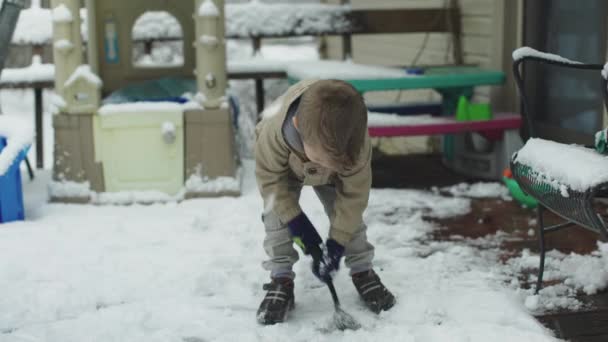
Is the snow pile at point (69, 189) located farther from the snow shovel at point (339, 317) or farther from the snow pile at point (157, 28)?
the snow shovel at point (339, 317)

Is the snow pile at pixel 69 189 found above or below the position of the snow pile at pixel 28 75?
below

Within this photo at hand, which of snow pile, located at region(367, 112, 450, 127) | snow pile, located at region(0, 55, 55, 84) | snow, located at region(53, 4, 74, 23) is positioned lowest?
snow pile, located at region(367, 112, 450, 127)

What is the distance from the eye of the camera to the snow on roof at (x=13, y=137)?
4012 millimetres

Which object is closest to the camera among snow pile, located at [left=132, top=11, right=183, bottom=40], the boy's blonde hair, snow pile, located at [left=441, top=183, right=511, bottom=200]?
the boy's blonde hair

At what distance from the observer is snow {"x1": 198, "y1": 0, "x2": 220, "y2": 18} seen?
4488mm

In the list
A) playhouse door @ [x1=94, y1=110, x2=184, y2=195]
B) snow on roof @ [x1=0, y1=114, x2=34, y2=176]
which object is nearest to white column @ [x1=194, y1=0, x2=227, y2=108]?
playhouse door @ [x1=94, y1=110, x2=184, y2=195]

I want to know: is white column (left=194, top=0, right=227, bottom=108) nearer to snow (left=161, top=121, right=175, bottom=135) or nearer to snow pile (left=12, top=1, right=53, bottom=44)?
snow (left=161, top=121, right=175, bottom=135)

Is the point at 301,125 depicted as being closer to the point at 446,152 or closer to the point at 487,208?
the point at 487,208

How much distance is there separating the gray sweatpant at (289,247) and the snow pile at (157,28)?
365 cm

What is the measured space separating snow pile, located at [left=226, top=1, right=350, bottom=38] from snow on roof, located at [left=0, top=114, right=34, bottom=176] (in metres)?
2.17

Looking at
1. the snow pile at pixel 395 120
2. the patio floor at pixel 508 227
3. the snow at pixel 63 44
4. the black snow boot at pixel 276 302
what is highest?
the snow at pixel 63 44

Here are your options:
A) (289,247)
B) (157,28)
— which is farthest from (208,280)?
(157,28)

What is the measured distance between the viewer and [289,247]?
9.37 ft

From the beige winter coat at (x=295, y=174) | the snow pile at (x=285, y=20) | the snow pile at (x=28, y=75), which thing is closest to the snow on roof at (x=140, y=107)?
the snow pile at (x=28, y=75)
